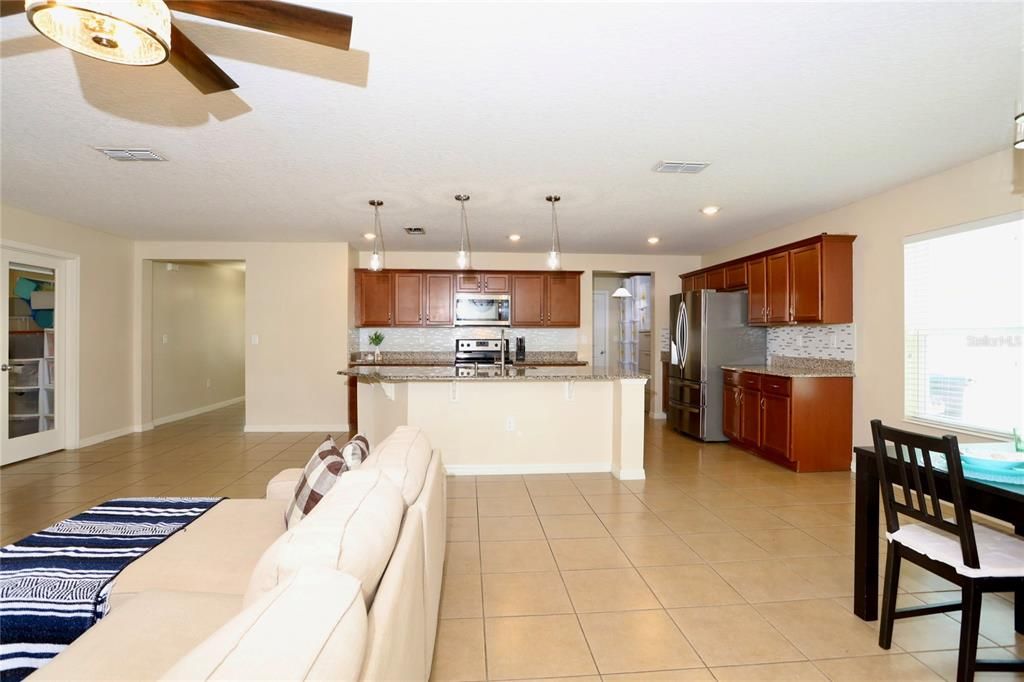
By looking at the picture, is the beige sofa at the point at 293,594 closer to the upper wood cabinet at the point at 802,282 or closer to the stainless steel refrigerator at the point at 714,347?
the upper wood cabinet at the point at 802,282

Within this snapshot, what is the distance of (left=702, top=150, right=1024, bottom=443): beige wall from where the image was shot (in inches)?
137

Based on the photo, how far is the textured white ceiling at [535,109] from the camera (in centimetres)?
204

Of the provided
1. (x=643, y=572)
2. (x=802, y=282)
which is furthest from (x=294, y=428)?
(x=802, y=282)

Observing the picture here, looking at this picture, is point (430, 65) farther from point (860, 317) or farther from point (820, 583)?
point (860, 317)

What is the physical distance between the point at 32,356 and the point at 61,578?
187 inches

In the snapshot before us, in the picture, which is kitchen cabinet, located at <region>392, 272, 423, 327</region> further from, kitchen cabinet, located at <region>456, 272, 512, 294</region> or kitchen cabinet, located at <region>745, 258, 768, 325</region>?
kitchen cabinet, located at <region>745, 258, 768, 325</region>

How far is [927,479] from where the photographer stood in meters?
1.89

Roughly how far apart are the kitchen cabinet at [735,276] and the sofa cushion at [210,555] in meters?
5.36

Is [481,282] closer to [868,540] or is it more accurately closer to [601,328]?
[601,328]

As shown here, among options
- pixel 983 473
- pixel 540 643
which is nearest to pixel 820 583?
pixel 983 473

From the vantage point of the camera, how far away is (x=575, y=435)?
186 inches

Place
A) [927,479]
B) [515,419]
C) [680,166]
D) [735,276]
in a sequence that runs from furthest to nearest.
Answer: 1. [735,276]
2. [515,419]
3. [680,166]
4. [927,479]

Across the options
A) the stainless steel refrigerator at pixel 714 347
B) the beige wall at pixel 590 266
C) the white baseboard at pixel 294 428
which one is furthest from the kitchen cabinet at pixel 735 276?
the white baseboard at pixel 294 428

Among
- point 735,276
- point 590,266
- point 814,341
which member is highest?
point 590,266
